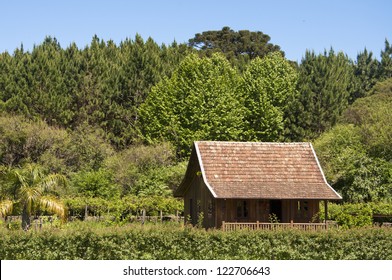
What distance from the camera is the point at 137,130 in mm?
68000

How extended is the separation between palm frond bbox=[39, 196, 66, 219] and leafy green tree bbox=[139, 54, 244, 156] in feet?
110

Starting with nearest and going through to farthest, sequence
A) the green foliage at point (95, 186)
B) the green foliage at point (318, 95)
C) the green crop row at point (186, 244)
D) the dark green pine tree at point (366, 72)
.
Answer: the green crop row at point (186, 244) < the green foliage at point (95, 186) < the green foliage at point (318, 95) < the dark green pine tree at point (366, 72)

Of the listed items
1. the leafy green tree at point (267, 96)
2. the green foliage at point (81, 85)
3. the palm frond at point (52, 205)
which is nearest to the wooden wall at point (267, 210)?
the palm frond at point (52, 205)

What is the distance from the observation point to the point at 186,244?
2459 cm

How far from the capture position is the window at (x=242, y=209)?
37.0m

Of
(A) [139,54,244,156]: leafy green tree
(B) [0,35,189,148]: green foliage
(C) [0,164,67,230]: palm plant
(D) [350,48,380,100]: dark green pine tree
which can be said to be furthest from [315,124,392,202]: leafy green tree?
(D) [350,48,380,100]: dark green pine tree

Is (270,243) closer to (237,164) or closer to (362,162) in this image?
(237,164)

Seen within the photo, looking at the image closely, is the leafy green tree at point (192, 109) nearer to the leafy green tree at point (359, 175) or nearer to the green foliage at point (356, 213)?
the leafy green tree at point (359, 175)

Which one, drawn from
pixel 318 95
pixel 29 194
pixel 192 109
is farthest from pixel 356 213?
pixel 318 95

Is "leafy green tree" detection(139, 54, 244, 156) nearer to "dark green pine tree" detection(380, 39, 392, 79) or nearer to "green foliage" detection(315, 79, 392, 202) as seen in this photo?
"green foliage" detection(315, 79, 392, 202)

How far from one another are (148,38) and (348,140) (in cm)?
2994

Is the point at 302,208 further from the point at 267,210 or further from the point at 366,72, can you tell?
the point at 366,72

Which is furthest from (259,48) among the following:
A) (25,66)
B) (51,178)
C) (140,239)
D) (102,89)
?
(140,239)

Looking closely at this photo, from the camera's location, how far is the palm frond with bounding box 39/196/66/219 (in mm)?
29438
